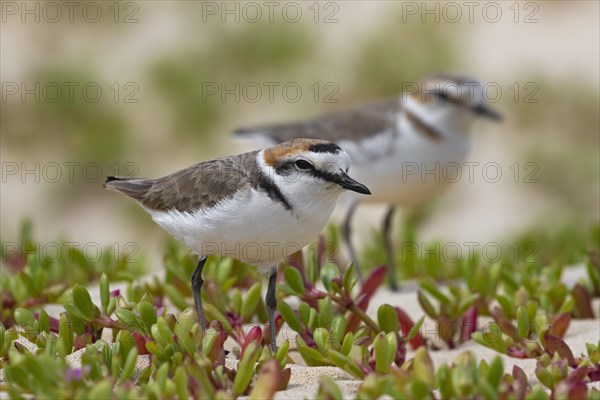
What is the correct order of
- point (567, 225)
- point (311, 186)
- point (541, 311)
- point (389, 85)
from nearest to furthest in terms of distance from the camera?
point (311, 186) → point (541, 311) → point (567, 225) → point (389, 85)

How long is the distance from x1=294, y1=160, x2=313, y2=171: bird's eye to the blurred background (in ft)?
16.4

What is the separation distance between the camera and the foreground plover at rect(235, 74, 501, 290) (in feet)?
20.9

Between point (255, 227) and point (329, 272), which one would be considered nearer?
point (255, 227)

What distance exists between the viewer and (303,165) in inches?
146

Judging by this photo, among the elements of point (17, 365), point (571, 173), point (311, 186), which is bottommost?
point (571, 173)

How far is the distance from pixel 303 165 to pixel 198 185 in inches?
21.3

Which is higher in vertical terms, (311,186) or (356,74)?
(311,186)

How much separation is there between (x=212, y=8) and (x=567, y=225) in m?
5.60

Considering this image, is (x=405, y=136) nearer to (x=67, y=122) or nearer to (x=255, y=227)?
(x=255, y=227)

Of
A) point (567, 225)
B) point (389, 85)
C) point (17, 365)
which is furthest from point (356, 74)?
point (17, 365)

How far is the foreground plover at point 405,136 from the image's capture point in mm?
6355

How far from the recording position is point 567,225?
21.7 feet

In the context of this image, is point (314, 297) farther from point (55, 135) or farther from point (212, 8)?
point (212, 8)

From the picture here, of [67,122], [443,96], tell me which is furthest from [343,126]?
[67,122]
